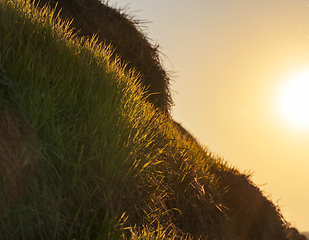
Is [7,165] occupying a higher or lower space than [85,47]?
lower

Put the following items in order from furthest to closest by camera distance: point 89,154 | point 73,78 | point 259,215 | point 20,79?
point 259,215 < point 73,78 < point 20,79 < point 89,154

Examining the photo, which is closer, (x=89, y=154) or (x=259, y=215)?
(x=89, y=154)

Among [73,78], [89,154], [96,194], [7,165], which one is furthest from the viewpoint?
[73,78]

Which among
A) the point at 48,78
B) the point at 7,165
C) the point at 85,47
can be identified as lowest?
the point at 7,165

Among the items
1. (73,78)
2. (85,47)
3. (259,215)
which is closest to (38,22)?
(85,47)

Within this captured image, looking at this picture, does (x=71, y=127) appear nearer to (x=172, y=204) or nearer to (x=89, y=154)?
(x=89, y=154)

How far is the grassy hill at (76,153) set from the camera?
182cm

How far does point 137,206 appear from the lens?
2299mm

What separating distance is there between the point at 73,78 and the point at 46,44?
556 millimetres

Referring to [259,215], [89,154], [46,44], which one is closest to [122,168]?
[89,154]

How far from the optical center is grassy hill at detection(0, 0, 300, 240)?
1822 millimetres

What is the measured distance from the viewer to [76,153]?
2.14m

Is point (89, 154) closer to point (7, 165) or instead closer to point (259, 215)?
point (7, 165)

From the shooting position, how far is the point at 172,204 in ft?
10.2
